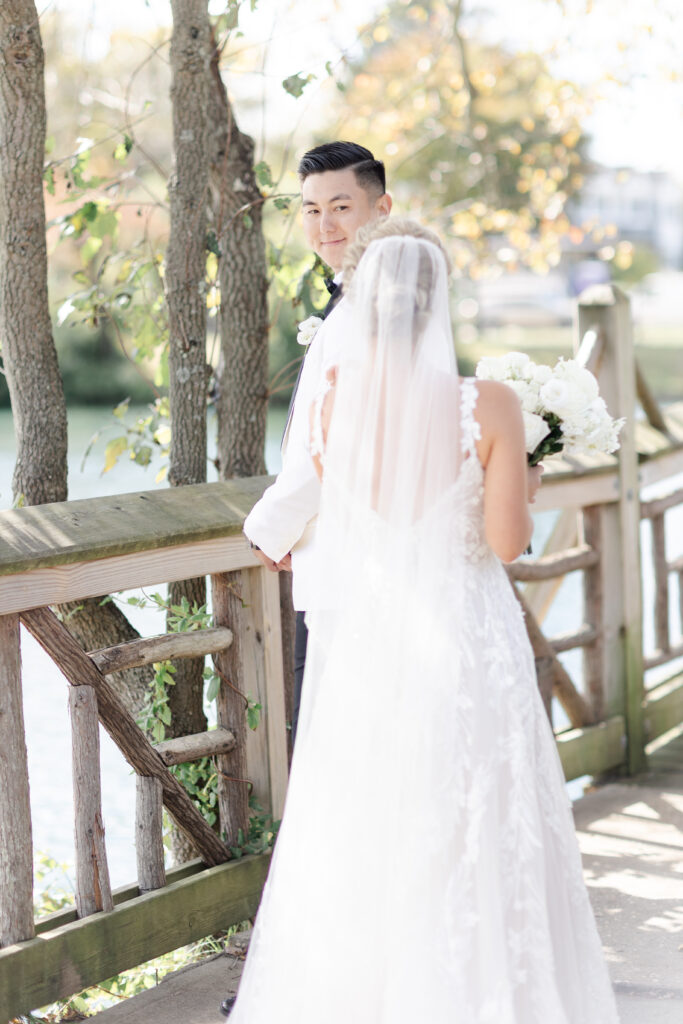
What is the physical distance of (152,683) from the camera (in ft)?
10.6

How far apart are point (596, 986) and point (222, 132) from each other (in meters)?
2.83

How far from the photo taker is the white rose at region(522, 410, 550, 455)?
2340 millimetres

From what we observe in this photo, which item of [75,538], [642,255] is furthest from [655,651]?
[642,255]

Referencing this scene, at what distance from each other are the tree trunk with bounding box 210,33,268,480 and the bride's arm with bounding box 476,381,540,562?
1.75 m

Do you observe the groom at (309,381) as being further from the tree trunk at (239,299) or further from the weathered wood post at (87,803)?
the tree trunk at (239,299)

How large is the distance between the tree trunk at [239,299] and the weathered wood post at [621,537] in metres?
1.44

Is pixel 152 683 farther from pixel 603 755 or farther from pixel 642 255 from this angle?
pixel 642 255

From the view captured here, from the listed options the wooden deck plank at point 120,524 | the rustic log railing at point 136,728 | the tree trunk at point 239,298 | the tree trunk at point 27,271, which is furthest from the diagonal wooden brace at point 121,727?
the tree trunk at point 239,298

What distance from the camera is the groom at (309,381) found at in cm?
244

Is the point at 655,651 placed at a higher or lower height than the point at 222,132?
lower

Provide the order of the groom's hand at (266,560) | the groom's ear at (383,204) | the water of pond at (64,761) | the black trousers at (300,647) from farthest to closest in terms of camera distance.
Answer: the water of pond at (64,761) → the groom's ear at (383,204) → the black trousers at (300,647) → the groom's hand at (266,560)

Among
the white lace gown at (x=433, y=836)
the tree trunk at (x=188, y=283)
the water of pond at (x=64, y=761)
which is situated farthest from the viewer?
the water of pond at (x=64, y=761)

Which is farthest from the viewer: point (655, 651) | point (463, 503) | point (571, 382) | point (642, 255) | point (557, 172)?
point (642, 255)

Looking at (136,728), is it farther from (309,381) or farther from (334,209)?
(334,209)
